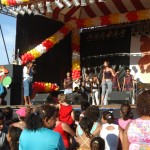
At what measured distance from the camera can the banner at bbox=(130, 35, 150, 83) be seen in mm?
15789

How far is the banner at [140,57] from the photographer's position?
1579 centimetres

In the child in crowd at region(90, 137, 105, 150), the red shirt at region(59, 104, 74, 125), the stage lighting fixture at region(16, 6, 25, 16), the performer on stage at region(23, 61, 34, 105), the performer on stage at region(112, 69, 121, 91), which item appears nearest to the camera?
the child in crowd at region(90, 137, 105, 150)

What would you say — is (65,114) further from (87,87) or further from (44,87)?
(44,87)

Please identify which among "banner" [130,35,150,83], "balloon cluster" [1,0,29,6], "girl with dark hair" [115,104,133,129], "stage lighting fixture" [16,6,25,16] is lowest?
"girl with dark hair" [115,104,133,129]

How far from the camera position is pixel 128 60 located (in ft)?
53.7

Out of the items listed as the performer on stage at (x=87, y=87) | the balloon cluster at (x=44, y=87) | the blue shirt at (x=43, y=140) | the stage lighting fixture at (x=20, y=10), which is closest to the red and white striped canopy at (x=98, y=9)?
the stage lighting fixture at (x=20, y=10)

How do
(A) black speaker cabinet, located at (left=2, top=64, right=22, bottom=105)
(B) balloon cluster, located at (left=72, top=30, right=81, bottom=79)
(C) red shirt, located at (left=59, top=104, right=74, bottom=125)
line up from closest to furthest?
(C) red shirt, located at (left=59, top=104, right=74, bottom=125), (A) black speaker cabinet, located at (left=2, top=64, right=22, bottom=105), (B) balloon cluster, located at (left=72, top=30, right=81, bottom=79)

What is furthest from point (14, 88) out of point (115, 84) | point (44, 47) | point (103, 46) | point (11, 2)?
point (103, 46)

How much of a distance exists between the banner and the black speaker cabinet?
4829 mm

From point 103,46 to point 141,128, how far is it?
13943 mm

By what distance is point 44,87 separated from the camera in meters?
15.7

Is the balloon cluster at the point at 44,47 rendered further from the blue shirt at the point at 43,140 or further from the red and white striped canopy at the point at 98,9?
the blue shirt at the point at 43,140

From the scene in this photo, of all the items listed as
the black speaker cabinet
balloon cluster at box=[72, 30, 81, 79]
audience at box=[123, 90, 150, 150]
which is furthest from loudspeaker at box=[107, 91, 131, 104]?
audience at box=[123, 90, 150, 150]

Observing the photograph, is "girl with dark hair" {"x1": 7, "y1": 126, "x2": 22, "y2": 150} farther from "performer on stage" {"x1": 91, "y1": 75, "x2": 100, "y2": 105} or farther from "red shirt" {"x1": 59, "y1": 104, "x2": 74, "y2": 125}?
"performer on stage" {"x1": 91, "y1": 75, "x2": 100, "y2": 105}
